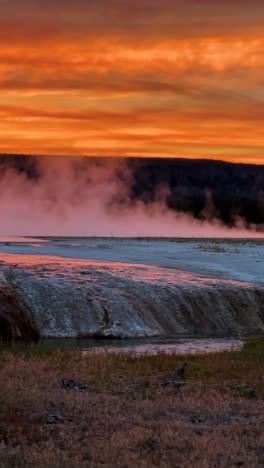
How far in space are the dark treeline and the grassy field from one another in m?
111

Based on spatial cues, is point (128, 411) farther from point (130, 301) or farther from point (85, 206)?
point (85, 206)

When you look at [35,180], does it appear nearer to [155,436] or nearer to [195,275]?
[195,275]

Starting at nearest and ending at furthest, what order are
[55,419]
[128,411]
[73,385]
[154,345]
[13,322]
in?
1. [55,419]
2. [128,411]
3. [73,385]
4. [13,322]
5. [154,345]

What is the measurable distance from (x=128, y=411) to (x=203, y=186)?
394ft

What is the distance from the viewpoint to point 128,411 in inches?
593

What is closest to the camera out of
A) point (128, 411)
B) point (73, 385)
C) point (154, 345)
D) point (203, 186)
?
point (128, 411)

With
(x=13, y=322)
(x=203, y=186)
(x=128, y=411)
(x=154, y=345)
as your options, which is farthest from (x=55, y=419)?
(x=203, y=186)

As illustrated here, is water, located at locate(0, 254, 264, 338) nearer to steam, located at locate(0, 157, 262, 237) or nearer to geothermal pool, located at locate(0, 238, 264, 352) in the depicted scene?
geothermal pool, located at locate(0, 238, 264, 352)

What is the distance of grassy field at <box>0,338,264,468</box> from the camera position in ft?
40.1

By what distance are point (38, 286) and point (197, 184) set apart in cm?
10584

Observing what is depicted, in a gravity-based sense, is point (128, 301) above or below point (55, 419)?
above

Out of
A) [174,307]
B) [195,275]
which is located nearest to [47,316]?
[174,307]

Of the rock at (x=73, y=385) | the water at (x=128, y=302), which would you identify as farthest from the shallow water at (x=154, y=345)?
the rock at (x=73, y=385)

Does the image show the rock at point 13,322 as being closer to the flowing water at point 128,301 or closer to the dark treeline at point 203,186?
the flowing water at point 128,301
